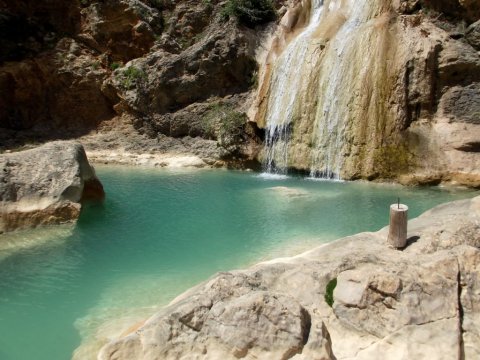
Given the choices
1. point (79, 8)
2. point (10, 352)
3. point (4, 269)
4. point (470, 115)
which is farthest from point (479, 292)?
point (79, 8)

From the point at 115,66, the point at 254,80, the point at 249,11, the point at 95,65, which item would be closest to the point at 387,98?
the point at 254,80

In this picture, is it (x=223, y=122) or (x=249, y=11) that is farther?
(x=249, y=11)

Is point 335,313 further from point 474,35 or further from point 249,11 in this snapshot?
point 249,11

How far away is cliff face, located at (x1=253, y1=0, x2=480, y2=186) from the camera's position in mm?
15250

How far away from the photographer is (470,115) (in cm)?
1517

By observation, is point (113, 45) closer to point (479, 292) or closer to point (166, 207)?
point (166, 207)

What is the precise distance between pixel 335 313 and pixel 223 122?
1512 centimetres

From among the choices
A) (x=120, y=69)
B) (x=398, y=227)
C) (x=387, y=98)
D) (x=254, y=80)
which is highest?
(x=120, y=69)

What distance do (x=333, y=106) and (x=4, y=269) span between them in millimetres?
12349

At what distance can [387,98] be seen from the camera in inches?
631

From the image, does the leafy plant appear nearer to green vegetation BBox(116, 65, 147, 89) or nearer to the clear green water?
green vegetation BBox(116, 65, 147, 89)

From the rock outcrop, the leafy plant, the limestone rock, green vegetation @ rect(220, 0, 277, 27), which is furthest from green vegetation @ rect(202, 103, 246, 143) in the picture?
the rock outcrop

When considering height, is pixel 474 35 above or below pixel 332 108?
above

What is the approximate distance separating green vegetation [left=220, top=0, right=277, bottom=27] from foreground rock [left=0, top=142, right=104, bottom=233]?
12376mm
